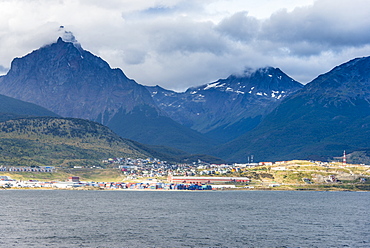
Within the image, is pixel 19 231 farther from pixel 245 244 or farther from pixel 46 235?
pixel 245 244

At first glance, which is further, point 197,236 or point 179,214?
point 179,214

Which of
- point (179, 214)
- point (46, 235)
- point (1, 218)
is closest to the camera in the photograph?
point (46, 235)

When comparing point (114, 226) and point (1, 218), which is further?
point (1, 218)

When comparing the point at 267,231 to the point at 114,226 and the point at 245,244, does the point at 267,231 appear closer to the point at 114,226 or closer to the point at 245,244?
the point at 245,244

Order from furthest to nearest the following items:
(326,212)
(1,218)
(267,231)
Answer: (326,212)
(1,218)
(267,231)

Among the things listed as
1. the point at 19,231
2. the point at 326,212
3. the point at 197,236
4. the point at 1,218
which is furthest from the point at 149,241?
the point at 326,212

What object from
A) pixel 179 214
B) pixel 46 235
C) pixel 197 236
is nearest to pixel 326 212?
pixel 179 214

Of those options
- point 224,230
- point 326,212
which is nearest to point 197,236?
point 224,230

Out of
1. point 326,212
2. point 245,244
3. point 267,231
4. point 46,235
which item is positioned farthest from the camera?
point 326,212

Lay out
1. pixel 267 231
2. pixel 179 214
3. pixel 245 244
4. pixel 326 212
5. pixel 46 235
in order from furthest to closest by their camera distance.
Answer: pixel 326 212 < pixel 179 214 < pixel 267 231 < pixel 46 235 < pixel 245 244
